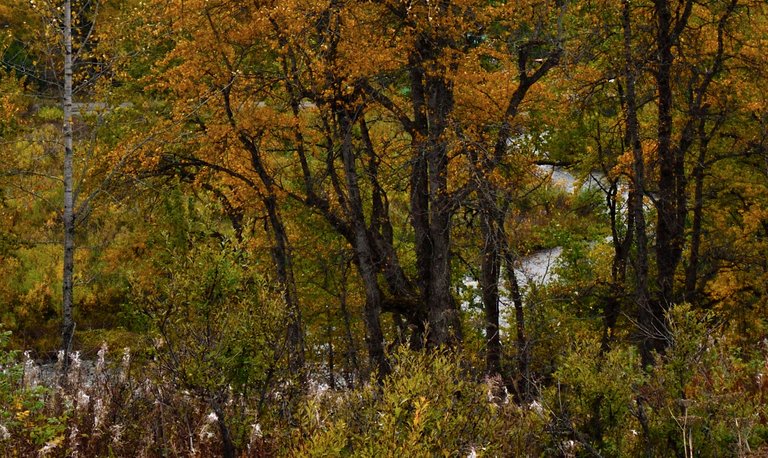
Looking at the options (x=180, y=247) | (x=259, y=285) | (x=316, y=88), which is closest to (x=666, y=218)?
(x=316, y=88)

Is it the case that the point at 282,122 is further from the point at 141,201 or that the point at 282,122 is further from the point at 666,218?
the point at 666,218

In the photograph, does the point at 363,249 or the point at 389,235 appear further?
the point at 389,235

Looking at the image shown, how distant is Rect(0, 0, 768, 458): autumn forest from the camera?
593 centimetres

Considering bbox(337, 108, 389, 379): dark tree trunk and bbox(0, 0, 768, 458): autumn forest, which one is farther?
bbox(337, 108, 389, 379): dark tree trunk

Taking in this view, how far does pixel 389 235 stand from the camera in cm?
1758

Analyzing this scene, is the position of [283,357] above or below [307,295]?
below

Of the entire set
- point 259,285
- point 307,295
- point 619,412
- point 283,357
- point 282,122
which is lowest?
point 619,412

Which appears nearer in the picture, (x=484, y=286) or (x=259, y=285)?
(x=259, y=285)

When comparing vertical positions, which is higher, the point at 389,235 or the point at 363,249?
the point at 389,235

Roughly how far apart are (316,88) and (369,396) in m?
9.82

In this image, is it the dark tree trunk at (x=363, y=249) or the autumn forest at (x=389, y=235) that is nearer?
the autumn forest at (x=389, y=235)

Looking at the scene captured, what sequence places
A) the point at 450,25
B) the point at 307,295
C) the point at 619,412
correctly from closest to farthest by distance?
the point at 619,412, the point at 450,25, the point at 307,295

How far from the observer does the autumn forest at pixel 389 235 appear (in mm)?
A: 5934

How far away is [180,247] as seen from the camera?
20.9 meters
